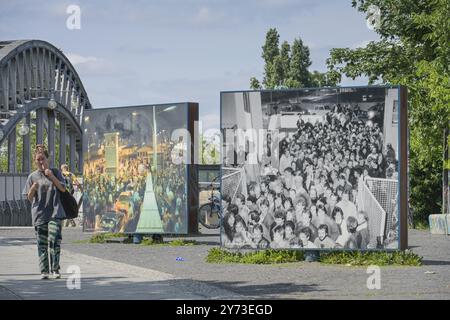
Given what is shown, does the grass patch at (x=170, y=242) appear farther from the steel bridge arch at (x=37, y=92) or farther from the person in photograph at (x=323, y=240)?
the steel bridge arch at (x=37, y=92)

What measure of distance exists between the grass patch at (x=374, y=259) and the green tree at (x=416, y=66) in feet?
53.3

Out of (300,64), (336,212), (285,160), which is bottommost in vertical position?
(336,212)

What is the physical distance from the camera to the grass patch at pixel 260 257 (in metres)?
17.5

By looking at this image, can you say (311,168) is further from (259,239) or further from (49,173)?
(49,173)

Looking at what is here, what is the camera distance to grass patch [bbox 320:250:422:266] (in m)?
16.7

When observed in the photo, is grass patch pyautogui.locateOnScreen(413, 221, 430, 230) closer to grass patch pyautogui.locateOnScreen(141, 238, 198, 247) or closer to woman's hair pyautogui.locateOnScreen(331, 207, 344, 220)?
grass patch pyautogui.locateOnScreen(141, 238, 198, 247)

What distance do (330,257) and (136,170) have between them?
7321 millimetres

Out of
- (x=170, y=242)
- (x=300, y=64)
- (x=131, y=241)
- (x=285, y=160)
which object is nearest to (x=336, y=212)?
(x=285, y=160)

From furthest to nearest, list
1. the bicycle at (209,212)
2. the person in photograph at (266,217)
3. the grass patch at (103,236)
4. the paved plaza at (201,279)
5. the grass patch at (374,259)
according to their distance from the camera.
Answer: the bicycle at (209,212) → the grass patch at (103,236) → the person in photograph at (266,217) → the grass patch at (374,259) → the paved plaza at (201,279)

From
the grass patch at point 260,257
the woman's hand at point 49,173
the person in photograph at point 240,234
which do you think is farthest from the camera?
the person in photograph at point 240,234

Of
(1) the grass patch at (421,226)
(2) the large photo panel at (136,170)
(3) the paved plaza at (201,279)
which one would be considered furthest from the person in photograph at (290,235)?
(1) the grass patch at (421,226)

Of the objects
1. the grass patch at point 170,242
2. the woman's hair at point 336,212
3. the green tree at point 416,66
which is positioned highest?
the green tree at point 416,66

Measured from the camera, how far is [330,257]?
1734cm
